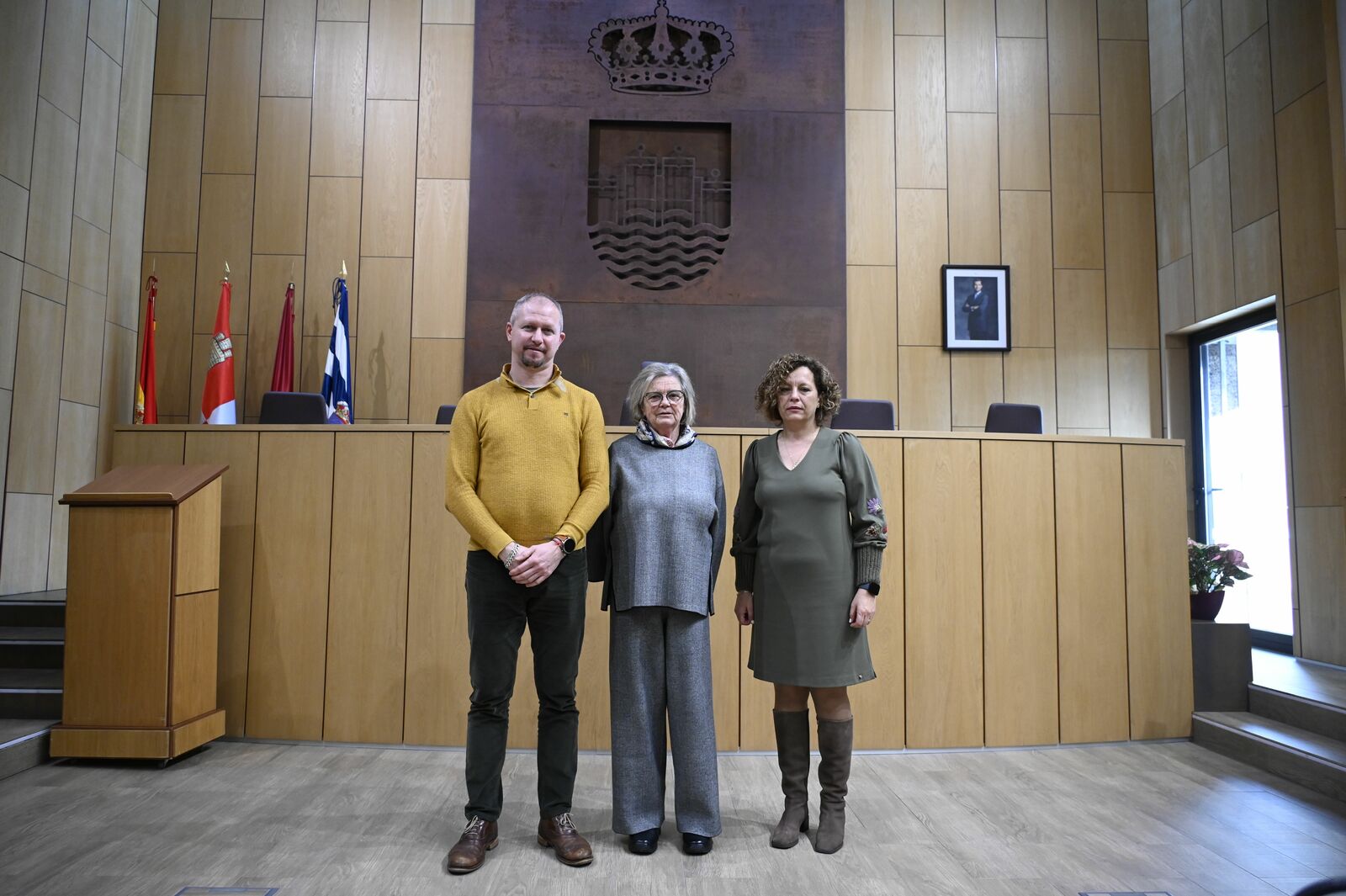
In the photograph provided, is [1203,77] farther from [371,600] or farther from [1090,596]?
[371,600]

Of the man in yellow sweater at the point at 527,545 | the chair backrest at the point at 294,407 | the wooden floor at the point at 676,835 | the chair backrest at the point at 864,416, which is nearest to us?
the wooden floor at the point at 676,835

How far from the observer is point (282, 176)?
18.6 feet

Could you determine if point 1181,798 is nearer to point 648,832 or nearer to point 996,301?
point 648,832

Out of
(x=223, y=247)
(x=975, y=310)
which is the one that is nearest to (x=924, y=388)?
(x=975, y=310)

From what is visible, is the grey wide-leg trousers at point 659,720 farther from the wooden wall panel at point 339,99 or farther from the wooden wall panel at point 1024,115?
the wooden wall panel at point 1024,115

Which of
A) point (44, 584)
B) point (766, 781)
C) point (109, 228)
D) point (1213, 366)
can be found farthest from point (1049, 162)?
point (44, 584)

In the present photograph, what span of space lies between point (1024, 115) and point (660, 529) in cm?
501

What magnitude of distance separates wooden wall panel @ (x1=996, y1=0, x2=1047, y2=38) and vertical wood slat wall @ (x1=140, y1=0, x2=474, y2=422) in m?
3.71

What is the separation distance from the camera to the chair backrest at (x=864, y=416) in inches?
159

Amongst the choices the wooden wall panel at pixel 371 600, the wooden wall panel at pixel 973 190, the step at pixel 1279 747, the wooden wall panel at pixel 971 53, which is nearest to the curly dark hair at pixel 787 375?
the wooden wall panel at pixel 371 600

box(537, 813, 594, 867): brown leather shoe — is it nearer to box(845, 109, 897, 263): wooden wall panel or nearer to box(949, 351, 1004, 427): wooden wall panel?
box(949, 351, 1004, 427): wooden wall panel

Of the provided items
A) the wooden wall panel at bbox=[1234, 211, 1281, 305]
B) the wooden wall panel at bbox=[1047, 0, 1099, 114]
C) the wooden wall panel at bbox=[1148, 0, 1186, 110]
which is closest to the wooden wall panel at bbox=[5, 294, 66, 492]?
the wooden wall panel at bbox=[1047, 0, 1099, 114]

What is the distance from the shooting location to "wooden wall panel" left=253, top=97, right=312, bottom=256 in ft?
18.5

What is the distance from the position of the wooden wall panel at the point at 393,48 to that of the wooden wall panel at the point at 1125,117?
4793mm
